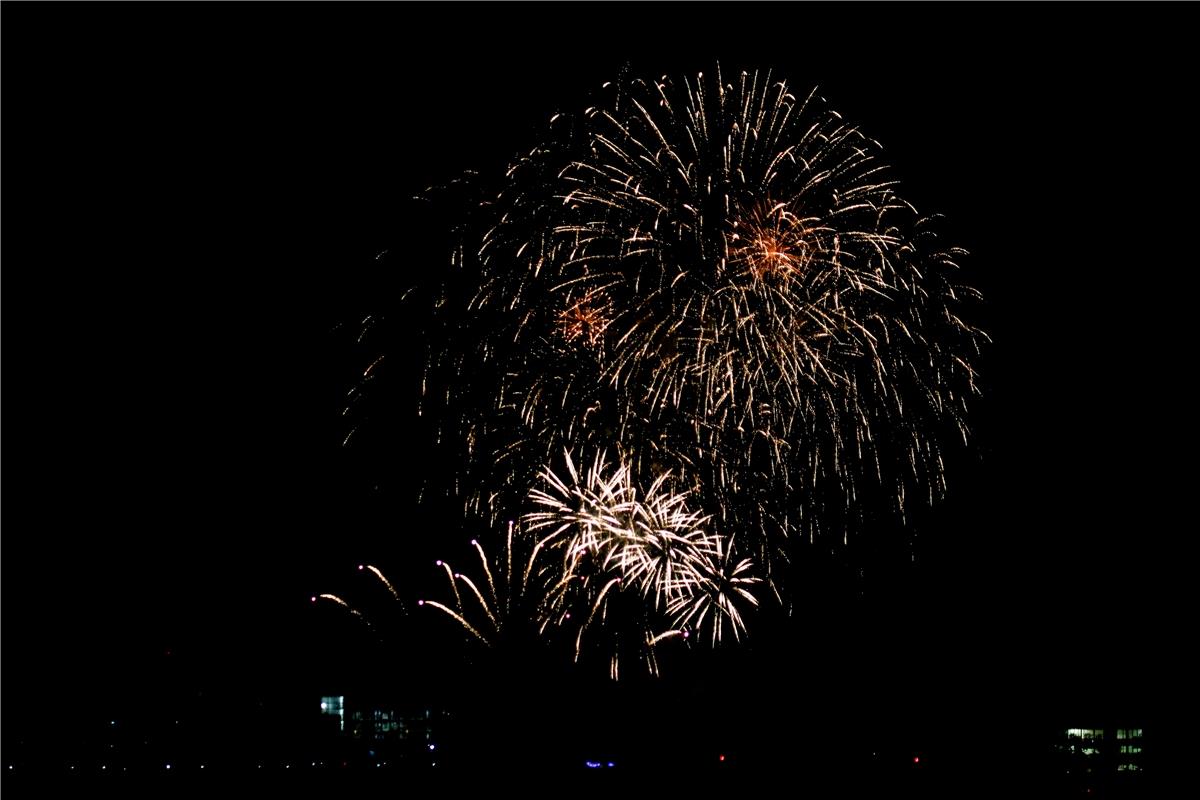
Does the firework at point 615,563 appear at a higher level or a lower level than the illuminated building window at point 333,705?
higher

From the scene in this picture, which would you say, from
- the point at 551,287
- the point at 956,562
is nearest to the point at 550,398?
the point at 551,287

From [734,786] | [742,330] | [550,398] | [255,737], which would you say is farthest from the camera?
[255,737]

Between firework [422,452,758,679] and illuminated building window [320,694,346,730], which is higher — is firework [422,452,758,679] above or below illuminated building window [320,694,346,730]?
above

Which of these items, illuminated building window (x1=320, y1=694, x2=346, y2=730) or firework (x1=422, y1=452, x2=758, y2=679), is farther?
illuminated building window (x1=320, y1=694, x2=346, y2=730)

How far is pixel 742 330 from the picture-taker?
13586 mm

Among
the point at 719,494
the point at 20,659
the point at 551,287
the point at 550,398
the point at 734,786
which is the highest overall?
the point at 551,287

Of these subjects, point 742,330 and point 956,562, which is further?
point 956,562

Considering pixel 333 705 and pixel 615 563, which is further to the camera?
pixel 333 705

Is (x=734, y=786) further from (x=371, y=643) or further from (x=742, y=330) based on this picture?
(x=371, y=643)

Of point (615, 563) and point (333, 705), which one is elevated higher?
point (615, 563)

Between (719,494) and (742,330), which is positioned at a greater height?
(742,330)

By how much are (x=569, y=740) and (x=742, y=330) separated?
5.05 m

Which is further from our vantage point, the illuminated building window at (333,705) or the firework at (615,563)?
the illuminated building window at (333,705)

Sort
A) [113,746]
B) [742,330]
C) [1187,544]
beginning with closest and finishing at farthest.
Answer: [742,330]
[113,746]
[1187,544]
